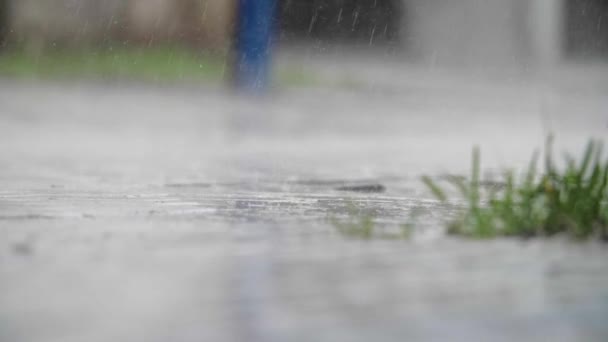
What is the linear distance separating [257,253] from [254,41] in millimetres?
11608

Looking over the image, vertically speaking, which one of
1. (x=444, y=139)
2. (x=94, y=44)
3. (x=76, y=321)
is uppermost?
(x=94, y=44)

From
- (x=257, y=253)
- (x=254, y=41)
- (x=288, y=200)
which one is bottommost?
(x=257, y=253)

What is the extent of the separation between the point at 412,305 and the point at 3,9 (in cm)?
1875

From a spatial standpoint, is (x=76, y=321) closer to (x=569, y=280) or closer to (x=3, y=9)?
(x=569, y=280)

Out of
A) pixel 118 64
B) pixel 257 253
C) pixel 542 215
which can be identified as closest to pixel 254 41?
pixel 118 64

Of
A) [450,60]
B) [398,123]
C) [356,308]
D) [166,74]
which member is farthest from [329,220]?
[450,60]

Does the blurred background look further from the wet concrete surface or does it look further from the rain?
the wet concrete surface

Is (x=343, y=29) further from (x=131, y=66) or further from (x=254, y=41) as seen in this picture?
(x=254, y=41)

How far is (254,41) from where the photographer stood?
15.1m

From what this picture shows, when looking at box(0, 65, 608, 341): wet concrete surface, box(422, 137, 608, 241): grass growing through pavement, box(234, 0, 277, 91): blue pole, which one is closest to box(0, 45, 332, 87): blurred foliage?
box(234, 0, 277, 91): blue pole

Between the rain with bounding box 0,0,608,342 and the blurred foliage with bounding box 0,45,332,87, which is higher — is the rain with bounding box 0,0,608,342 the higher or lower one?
the lower one

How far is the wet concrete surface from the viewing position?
107 inches

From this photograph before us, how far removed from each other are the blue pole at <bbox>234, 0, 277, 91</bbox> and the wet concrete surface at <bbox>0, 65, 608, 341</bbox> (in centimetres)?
498

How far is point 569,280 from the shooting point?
327 cm
